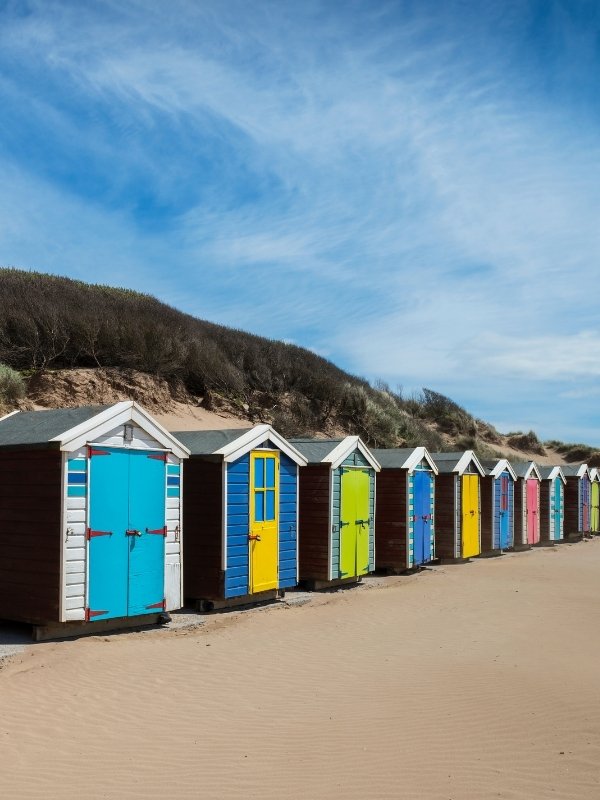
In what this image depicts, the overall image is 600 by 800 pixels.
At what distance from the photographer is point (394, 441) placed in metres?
34.3

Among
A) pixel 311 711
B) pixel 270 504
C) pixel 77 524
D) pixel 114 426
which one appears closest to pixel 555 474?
pixel 270 504

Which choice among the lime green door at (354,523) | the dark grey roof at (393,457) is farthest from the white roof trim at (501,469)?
the lime green door at (354,523)

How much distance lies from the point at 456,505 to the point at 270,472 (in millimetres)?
8229

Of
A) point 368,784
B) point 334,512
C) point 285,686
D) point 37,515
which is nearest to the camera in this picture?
point 368,784

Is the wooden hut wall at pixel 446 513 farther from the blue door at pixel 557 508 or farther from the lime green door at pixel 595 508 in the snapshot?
the lime green door at pixel 595 508

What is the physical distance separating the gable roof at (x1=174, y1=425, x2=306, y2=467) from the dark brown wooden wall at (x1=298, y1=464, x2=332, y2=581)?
1.38 metres

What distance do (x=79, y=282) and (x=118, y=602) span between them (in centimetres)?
3457

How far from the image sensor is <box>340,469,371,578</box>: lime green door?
1547 cm

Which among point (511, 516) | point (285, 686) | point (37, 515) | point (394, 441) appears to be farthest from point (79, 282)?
point (285, 686)

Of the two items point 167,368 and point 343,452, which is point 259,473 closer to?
point 343,452

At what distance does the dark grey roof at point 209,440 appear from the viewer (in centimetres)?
1268

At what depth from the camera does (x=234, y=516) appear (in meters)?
12.6

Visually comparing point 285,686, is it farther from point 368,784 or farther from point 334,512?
point 334,512

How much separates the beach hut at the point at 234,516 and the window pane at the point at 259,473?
2 cm
